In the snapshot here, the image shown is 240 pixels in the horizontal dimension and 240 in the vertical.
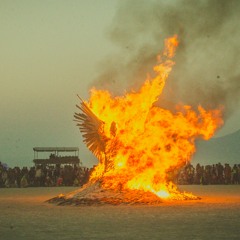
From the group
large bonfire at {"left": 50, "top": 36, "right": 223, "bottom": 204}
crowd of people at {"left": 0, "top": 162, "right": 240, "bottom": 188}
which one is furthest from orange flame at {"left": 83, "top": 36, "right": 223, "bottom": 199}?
crowd of people at {"left": 0, "top": 162, "right": 240, "bottom": 188}

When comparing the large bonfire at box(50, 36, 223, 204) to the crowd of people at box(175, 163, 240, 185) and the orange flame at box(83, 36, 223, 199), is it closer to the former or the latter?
the orange flame at box(83, 36, 223, 199)

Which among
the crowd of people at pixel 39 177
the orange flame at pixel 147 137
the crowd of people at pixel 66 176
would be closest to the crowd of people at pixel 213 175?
the crowd of people at pixel 66 176

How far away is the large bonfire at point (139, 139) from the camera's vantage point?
24.5 m

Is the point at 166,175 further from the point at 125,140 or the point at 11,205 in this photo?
the point at 11,205

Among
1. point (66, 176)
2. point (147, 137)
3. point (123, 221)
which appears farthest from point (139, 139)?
point (66, 176)

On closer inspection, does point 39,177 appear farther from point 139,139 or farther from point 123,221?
point 123,221

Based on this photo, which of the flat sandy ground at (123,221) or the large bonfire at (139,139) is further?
the large bonfire at (139,139)

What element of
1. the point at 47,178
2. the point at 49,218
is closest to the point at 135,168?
the point at 49,218

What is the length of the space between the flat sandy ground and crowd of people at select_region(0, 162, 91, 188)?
17.9 m

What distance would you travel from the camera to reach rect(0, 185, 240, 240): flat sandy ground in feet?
43.8

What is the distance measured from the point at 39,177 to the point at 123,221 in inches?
1015

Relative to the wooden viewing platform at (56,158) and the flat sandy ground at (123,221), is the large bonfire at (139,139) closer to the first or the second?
the flat sandy ground at (123,221)

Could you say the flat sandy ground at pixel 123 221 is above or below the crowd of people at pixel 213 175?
below

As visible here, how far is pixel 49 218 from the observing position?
17562mm
